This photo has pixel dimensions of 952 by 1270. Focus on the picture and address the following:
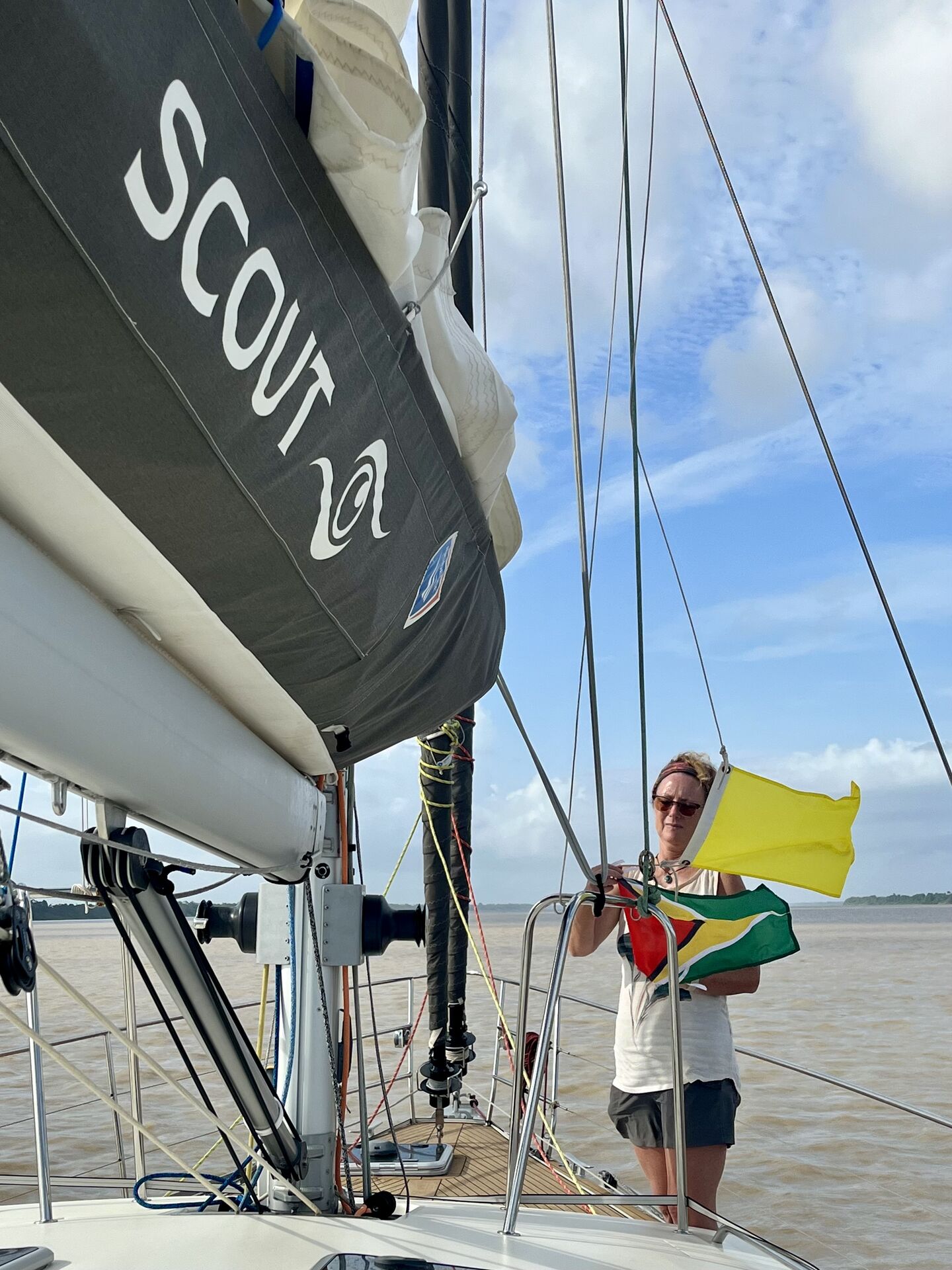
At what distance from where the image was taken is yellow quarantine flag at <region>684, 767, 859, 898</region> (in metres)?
2.48

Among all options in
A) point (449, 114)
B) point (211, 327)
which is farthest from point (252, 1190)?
point (449, 114)

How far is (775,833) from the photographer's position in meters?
2.49

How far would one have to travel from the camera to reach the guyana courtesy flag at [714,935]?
2.18 meters

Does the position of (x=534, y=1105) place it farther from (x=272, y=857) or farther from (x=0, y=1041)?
(x=0, y=1041)

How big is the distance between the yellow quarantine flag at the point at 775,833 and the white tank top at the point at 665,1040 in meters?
0.22

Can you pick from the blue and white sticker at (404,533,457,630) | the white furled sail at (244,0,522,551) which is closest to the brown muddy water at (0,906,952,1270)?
the blue and white sticker at (404,533,457,630)

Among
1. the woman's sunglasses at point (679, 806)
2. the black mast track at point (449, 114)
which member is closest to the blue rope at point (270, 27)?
the woman's sunglasses at point (679, 806)

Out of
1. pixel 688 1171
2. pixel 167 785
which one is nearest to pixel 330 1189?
pixel 688 1171

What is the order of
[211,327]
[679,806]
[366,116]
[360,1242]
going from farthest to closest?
Result: [679,806]
[360,1242]
[366,116]
[211,327]

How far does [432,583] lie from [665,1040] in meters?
1.51

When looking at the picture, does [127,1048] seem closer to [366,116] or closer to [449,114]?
[366,116]

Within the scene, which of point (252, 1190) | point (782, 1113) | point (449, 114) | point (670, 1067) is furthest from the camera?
point (782, 1113)

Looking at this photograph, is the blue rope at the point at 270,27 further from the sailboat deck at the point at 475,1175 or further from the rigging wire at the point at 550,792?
the sailboat deck at the point at 475,1175

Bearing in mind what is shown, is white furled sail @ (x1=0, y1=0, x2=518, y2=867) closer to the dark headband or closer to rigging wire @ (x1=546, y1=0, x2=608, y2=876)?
rigging wire @ (x1=546, y1=0, x2=608, y2=876)
